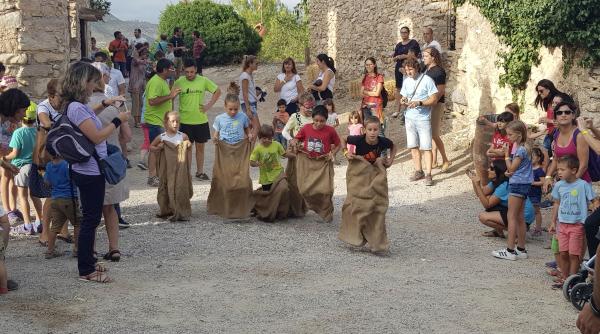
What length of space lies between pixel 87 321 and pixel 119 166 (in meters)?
1.49

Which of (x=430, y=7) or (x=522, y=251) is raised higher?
(x=430, y=7)

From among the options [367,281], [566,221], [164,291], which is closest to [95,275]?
[164,291]

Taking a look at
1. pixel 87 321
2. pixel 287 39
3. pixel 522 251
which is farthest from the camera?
pixel 287 39

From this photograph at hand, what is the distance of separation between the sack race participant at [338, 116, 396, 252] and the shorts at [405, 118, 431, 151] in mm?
3777

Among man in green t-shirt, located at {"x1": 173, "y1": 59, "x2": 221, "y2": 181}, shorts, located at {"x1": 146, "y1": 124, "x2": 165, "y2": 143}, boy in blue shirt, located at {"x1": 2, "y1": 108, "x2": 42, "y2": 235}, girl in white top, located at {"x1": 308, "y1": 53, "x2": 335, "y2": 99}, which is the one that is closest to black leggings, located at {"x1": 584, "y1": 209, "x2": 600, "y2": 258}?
boy in blue shirt, located at {"x1": 2, "y1": 108, "x2": 42, "y2": 235}

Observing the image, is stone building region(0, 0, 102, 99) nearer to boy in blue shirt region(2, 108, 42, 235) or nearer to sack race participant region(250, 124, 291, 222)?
boy in blue shirt region(2, 108, 42, 235)

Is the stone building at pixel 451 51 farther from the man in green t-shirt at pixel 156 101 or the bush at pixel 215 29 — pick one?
the bush at pixel 215 29

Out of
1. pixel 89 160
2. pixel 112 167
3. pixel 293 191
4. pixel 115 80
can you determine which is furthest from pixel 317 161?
pixel 115 80

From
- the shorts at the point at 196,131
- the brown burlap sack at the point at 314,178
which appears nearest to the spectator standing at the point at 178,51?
the shorts at the point at 196,131

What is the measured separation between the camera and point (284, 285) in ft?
24.4

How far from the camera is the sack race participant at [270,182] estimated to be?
1000cm

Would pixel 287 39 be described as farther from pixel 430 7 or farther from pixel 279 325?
pixel 279 325

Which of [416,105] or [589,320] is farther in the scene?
[416,105]

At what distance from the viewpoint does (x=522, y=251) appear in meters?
8.74
